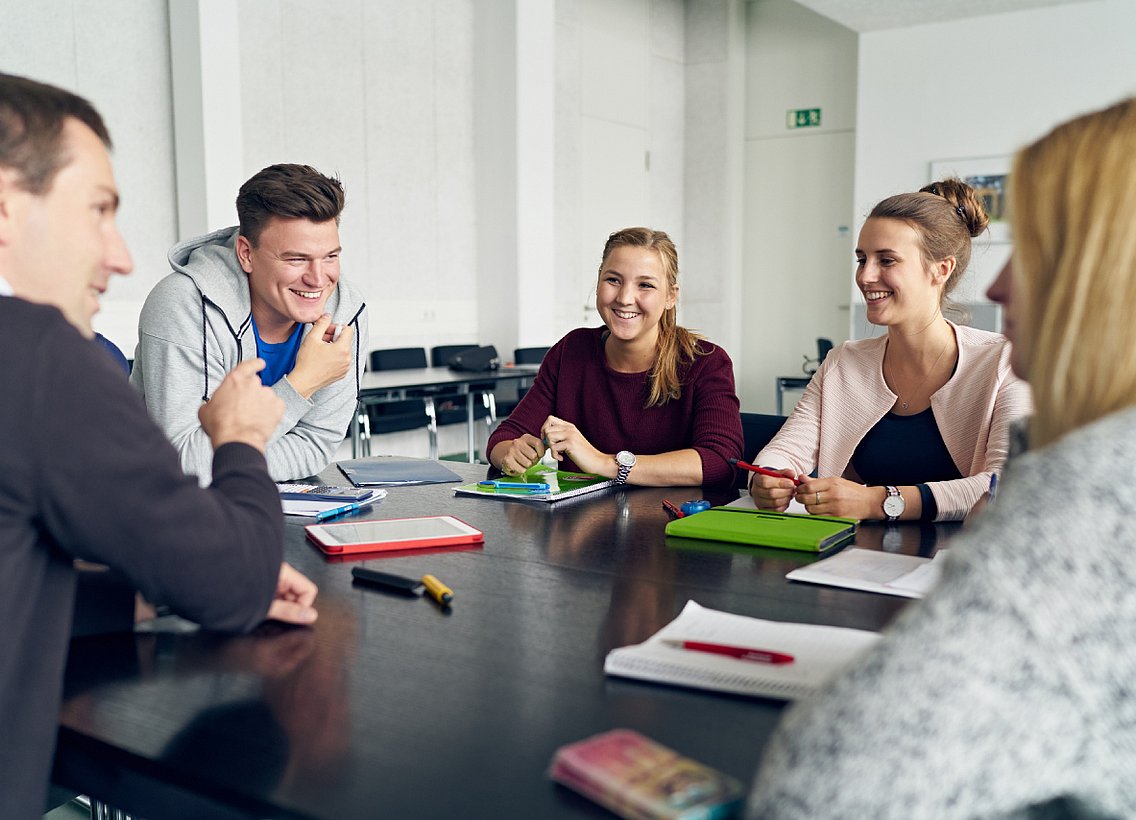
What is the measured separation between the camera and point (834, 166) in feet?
29.0

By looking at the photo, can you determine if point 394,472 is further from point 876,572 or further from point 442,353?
point 442,353

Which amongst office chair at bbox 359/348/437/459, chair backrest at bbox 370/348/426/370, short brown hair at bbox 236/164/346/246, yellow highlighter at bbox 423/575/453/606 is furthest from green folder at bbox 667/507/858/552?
chair backrest at bbox 370/348/426/370

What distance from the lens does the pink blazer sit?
211 cm

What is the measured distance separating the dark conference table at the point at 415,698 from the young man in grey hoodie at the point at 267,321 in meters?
0.88

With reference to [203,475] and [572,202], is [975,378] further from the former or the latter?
[572,202]

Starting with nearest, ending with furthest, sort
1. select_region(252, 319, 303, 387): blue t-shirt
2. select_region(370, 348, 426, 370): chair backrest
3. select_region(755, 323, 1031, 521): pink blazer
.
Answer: select_region(755, 323, 1031, 521): pink blazer
select_region(252, 319, 303, 387): blue t-shirt
select_region(370, 348, 426, 370): chair backrest

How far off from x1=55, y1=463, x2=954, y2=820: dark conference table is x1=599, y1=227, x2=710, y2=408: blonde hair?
109cm

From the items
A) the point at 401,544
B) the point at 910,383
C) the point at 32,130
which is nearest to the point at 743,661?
the point at 401,544

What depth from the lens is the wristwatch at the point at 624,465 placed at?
240cm

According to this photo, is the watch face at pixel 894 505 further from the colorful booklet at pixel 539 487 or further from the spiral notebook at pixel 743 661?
the spiral notebook at pixel 743 661

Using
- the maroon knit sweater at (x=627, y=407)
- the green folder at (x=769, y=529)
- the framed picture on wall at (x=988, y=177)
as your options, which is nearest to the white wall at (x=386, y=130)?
the maroon knit sweater at (x=627, y=407)

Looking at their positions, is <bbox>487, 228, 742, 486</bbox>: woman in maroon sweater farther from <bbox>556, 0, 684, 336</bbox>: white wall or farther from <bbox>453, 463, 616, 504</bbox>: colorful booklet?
<bbox>556, 0, 684, 336</bbox>: white wall

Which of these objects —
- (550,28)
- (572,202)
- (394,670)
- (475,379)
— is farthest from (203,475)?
(572,202)

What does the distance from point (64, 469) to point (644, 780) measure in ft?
1.91
